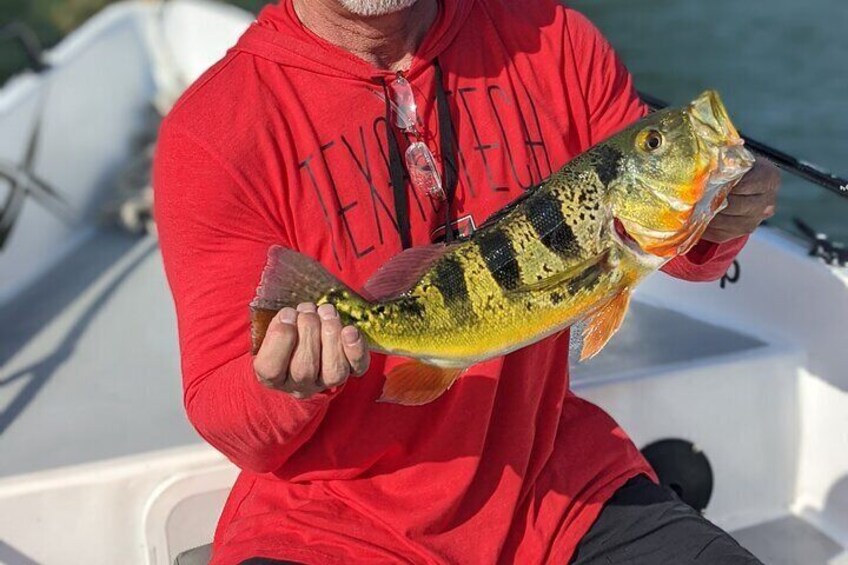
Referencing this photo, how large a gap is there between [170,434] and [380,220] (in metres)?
1.76

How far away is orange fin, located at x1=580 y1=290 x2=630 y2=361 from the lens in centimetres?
205

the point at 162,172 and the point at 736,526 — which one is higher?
the point at 162,172

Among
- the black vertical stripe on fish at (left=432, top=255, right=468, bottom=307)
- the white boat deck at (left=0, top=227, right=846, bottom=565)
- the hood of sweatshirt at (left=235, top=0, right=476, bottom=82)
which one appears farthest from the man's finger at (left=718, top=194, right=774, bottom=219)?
the white boat deck at (left=0, top=227, right=846, bottom=565)

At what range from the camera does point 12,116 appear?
5.38 m

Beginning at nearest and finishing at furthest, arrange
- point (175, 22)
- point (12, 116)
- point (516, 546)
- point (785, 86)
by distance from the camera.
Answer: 1. point (516, 546)
2. point (12, 116)
3. point (175, 22)
4. point (785, 86)

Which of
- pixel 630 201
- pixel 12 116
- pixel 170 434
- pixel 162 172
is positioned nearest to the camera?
pixel 630 201

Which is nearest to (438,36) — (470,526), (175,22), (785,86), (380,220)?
(380,220)

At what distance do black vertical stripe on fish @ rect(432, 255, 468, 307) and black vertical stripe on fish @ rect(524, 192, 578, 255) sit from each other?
156mm

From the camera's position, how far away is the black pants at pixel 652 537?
242 centimetres

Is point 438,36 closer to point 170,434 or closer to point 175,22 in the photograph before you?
point 170,434

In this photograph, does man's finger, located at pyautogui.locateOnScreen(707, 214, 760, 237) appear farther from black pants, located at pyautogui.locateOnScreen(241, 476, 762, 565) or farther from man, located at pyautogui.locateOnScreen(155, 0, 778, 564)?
black pants, located at pyautogui.locateOnScreen(241, 476, 762, 565)

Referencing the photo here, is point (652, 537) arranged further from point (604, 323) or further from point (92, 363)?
point (92, 363)

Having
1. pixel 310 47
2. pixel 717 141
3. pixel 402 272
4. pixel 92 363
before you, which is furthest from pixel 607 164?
pixel 92 363

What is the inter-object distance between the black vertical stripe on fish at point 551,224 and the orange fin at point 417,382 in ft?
0.93
